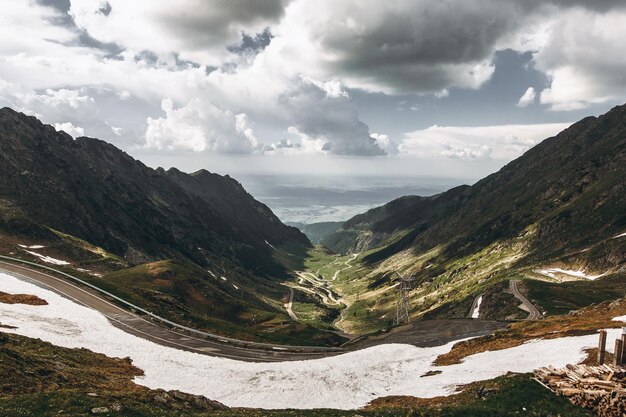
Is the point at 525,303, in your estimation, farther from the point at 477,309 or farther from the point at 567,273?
the point at 567,273

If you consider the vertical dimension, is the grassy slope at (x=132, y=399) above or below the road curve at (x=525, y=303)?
above

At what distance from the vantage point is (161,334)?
6875cm

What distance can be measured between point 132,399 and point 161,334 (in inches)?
1644

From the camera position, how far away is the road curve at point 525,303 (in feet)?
368

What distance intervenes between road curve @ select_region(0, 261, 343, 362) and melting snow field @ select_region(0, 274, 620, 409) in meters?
3.91

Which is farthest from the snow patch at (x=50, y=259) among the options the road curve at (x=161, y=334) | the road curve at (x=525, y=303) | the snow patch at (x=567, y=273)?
the snow patch at (x=567, y=273)

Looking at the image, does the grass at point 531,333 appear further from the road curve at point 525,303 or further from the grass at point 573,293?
the grass at point 573,293

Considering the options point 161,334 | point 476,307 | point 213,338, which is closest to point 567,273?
point 476,307

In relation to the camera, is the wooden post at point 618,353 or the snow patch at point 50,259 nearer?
the wooden post at point 618,353

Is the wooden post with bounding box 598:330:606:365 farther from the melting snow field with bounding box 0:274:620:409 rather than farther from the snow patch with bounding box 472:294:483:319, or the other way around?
the snow patch with bounding box 472:294:483:319

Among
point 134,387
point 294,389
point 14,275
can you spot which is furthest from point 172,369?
point 14,275

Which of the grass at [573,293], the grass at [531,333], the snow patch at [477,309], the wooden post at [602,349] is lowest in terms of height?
the snow patch at [477,309]

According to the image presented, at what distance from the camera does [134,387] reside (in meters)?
39.7

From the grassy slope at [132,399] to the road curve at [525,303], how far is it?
84.9 metres
